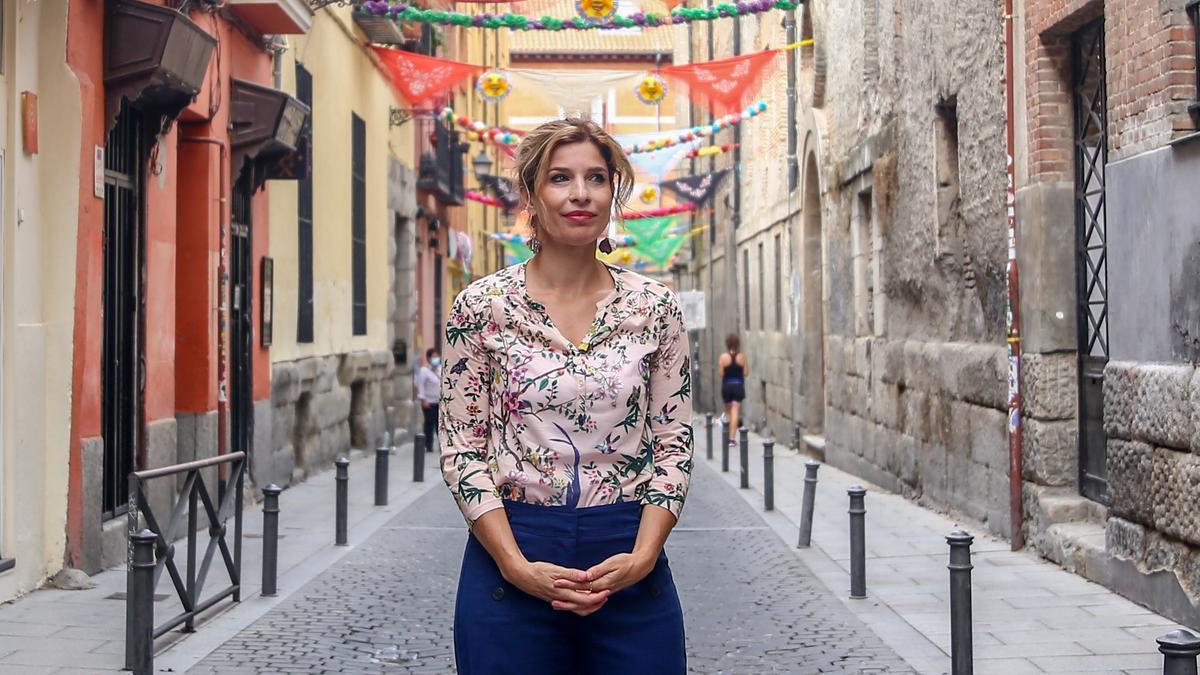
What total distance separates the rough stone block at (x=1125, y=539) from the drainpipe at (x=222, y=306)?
717 cm

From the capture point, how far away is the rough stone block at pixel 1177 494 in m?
7.10

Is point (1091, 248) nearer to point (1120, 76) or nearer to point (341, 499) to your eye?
point (1120, 76)

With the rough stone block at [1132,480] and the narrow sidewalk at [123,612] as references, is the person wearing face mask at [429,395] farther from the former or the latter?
the rough stone block at [1132,480]

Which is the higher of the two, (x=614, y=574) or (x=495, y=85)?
(x=495, y=85)

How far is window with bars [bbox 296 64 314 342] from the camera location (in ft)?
52.2

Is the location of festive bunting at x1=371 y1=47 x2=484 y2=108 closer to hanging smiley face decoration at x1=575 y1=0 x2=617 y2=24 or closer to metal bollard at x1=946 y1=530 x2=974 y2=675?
hanging smiley face decoration at x1=575 y1=0 x2=617 y2=24

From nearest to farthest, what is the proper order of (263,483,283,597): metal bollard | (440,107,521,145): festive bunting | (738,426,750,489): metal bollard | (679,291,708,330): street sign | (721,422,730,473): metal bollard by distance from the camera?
1. (263,483,283,597): metal bollard
2. (738,426,750,489): metal bollard
3. (721,422,730,473): metal bollard
4. (440,107,521,145): festive bunting
5. (679,291,708,330): street sign

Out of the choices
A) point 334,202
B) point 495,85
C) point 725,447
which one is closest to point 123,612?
point 725,447

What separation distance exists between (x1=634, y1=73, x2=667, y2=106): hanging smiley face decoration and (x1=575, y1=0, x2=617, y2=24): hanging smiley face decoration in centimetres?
305

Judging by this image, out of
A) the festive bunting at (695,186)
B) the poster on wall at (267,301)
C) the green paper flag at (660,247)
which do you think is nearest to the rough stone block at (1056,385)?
the poster on wall at (267,301)

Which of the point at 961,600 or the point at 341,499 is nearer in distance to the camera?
the point at 961,600

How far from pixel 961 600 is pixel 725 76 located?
12.2 m

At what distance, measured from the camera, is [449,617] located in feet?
25.8

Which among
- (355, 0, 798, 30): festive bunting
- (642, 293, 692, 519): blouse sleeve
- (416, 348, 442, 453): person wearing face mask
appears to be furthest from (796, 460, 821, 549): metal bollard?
(416, 348, 442, 453): person wearing face mask
